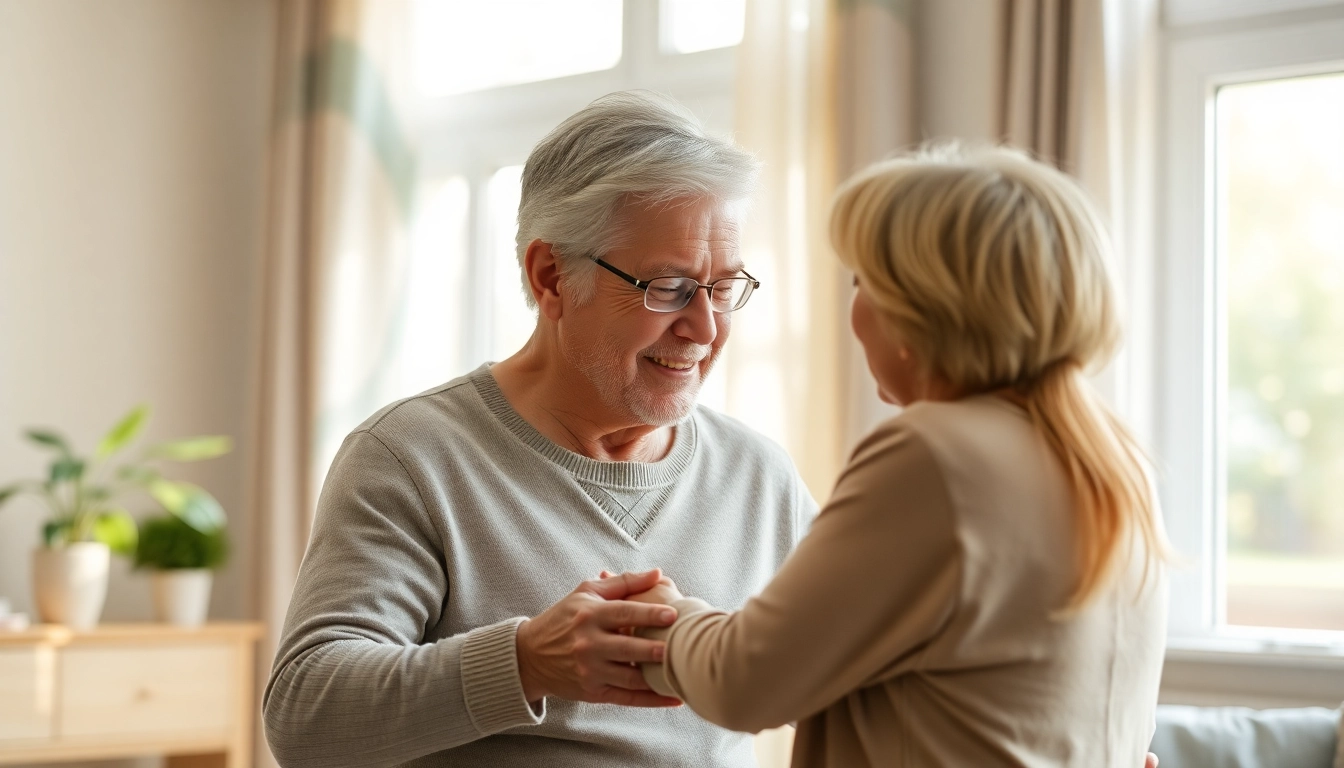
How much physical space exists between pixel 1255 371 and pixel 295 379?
9.21 ft

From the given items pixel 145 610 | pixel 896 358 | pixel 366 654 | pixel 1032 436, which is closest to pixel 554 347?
pixel 366 654

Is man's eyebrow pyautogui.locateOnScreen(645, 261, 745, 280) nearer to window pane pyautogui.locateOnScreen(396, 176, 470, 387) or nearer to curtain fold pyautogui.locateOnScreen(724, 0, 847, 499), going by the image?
curtain fold pyautogui.locateOnScreen(724, 0, 847, 499)

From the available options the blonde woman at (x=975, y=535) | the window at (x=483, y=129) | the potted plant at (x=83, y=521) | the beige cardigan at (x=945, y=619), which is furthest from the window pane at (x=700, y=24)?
the beige cardigan at (x=945, y=619)

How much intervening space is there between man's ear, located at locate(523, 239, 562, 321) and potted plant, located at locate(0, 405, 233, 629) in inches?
88.2

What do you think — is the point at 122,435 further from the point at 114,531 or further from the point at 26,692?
the point at 26,692

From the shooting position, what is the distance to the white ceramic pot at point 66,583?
3.41 metres

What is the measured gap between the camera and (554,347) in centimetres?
178

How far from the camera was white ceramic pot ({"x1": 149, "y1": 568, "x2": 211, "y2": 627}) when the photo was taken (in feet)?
11.9

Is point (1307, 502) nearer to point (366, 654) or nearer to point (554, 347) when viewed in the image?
point (554, 347)

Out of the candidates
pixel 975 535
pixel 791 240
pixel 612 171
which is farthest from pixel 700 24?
pixel 975 535

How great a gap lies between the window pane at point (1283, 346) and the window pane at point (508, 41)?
6.18 feet

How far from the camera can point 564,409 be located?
1758 mm

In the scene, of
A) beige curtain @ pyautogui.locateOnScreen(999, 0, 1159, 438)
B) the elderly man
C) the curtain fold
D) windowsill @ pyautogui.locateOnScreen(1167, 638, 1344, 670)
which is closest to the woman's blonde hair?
the elderly man

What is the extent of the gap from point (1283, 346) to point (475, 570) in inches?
84.1
